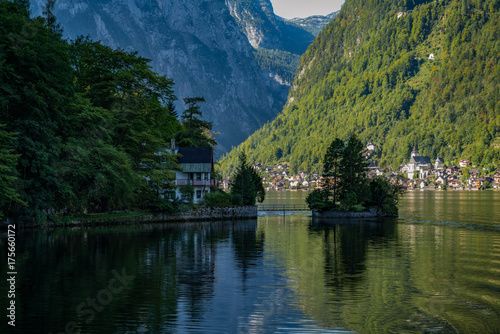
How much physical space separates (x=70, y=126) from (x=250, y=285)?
3965 centimetres

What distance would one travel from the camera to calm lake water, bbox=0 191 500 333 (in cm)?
2077

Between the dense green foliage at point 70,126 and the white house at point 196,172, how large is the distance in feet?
23.4

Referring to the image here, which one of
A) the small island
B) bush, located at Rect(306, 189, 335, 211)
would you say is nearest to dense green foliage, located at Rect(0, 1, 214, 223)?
bush, located at Rect(306, 189, 335, 211)

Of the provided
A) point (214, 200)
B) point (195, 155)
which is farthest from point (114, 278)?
point (195, 155)

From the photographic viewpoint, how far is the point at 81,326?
793 inches

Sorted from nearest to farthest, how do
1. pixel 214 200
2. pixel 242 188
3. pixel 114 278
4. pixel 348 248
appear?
pixel 114 278, pixel 348 248, pixel 214 200, pixel 242 188

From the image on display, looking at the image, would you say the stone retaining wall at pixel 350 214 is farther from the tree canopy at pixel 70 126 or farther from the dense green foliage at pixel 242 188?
the tree canopy at pixel 70 126

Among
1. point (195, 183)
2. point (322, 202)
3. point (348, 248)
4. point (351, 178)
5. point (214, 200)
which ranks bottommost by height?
point (348, 248)

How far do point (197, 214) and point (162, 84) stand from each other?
21.2 meters

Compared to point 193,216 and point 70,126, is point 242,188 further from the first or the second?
point 70,126

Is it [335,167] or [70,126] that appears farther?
[335,167]

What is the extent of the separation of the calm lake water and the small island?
1610 inches

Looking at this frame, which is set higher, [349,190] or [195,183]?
[195,183]

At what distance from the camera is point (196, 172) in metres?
87.8
